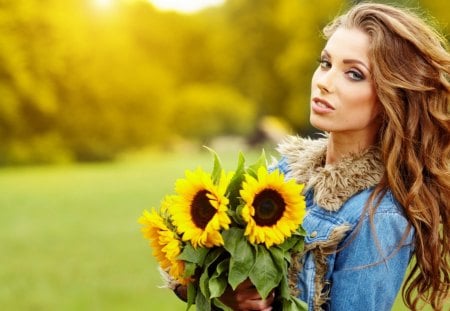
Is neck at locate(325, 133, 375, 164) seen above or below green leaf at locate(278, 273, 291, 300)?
above

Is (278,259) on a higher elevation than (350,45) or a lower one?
lower

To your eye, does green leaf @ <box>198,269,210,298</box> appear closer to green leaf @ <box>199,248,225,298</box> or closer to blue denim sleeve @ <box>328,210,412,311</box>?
green leaf @ <box>199,248,225,298</box>

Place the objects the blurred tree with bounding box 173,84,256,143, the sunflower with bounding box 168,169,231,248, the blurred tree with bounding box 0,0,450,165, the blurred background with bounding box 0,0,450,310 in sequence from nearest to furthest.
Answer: the sunflower with bounding box 168,169,231,248
the blurred background with bounding box 0,0,450,310
the blurred tree with bounding box 0,0,450,165
the blurred tree with bounding box 173,84,256,143

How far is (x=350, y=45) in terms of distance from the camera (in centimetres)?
252

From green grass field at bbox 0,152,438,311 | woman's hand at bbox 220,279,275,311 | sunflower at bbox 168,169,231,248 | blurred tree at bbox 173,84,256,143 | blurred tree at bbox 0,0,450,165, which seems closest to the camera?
sunflower at bbox 168,169,231,248

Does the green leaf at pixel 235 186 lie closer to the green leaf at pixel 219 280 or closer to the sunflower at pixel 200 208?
the sunflower at pixel 200 208

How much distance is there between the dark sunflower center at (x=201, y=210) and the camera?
2.29 metres

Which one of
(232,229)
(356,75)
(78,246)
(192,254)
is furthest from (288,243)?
(78,246)

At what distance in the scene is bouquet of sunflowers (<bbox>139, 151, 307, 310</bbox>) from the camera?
2.27 m

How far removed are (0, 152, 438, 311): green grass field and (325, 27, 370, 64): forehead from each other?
5.45 meters

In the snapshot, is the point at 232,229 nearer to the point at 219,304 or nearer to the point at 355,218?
the point at 219,304

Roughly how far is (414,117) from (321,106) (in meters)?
0.28

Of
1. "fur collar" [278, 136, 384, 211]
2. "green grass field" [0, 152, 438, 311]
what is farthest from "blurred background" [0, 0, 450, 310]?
"fur collar" [278, 136, 384, 211]

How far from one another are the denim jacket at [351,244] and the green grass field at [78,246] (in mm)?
5326
